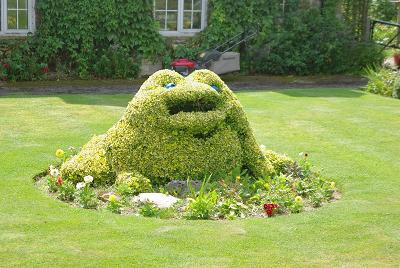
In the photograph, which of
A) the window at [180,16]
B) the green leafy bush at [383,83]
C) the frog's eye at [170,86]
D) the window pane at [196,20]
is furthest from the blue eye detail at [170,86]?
the window pane at [196,20]

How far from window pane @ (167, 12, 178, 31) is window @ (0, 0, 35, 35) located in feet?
10.8

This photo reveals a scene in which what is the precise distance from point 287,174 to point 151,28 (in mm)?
9940

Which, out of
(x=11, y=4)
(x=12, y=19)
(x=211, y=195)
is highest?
(x=11, y=4)

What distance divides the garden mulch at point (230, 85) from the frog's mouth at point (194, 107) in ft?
24.1

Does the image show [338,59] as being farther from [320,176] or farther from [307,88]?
[320,176]

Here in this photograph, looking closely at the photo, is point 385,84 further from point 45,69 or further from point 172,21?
point 45,69

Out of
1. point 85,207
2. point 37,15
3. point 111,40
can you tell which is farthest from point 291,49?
point 85,207

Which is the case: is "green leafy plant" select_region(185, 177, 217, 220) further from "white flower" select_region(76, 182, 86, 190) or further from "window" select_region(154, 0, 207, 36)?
"window" select_region(154, 0, 207, 36)

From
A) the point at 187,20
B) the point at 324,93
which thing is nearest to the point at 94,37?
the point at 187,20

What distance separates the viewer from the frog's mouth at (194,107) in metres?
8.41

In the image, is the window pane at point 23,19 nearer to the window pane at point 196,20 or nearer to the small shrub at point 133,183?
the window pane at point 196,20

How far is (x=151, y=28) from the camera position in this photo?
18.2m

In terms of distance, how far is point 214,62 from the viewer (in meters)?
17.5

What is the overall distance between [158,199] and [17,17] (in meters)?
11.0
